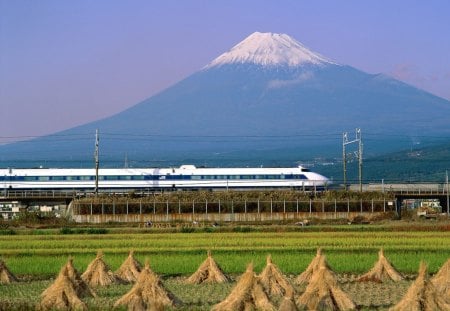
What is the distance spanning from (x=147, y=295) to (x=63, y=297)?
146cm

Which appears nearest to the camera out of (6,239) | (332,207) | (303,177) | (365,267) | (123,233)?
(365,267)

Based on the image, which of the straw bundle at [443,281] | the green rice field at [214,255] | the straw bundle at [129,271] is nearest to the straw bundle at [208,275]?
the green rice field at [214,255]

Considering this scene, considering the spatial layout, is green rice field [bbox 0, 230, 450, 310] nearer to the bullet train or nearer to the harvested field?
the harvested field

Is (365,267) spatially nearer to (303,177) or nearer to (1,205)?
(303,177)

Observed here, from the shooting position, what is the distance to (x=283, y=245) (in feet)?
99.3

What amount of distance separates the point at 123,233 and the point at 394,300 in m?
20.6

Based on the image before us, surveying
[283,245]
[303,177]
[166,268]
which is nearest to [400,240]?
[283,245]

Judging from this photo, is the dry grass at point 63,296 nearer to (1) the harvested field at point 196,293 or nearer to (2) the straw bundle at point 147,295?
(1) the harvested field at point 196,293

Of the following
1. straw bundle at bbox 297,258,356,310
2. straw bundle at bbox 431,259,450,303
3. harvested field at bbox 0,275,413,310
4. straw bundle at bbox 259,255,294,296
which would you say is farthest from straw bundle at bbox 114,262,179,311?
straw bundle at bbox 431,259,450,303

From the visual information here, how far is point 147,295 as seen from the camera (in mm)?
17219

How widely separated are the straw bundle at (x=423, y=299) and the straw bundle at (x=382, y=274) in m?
6.08

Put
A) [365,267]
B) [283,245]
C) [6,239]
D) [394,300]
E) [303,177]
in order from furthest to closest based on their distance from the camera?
[303,177] → [6,239] → [283,245] → [365,267] → [394,300]

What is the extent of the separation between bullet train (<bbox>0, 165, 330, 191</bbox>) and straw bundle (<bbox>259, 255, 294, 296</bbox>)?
48153 mm

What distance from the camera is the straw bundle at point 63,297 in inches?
671
